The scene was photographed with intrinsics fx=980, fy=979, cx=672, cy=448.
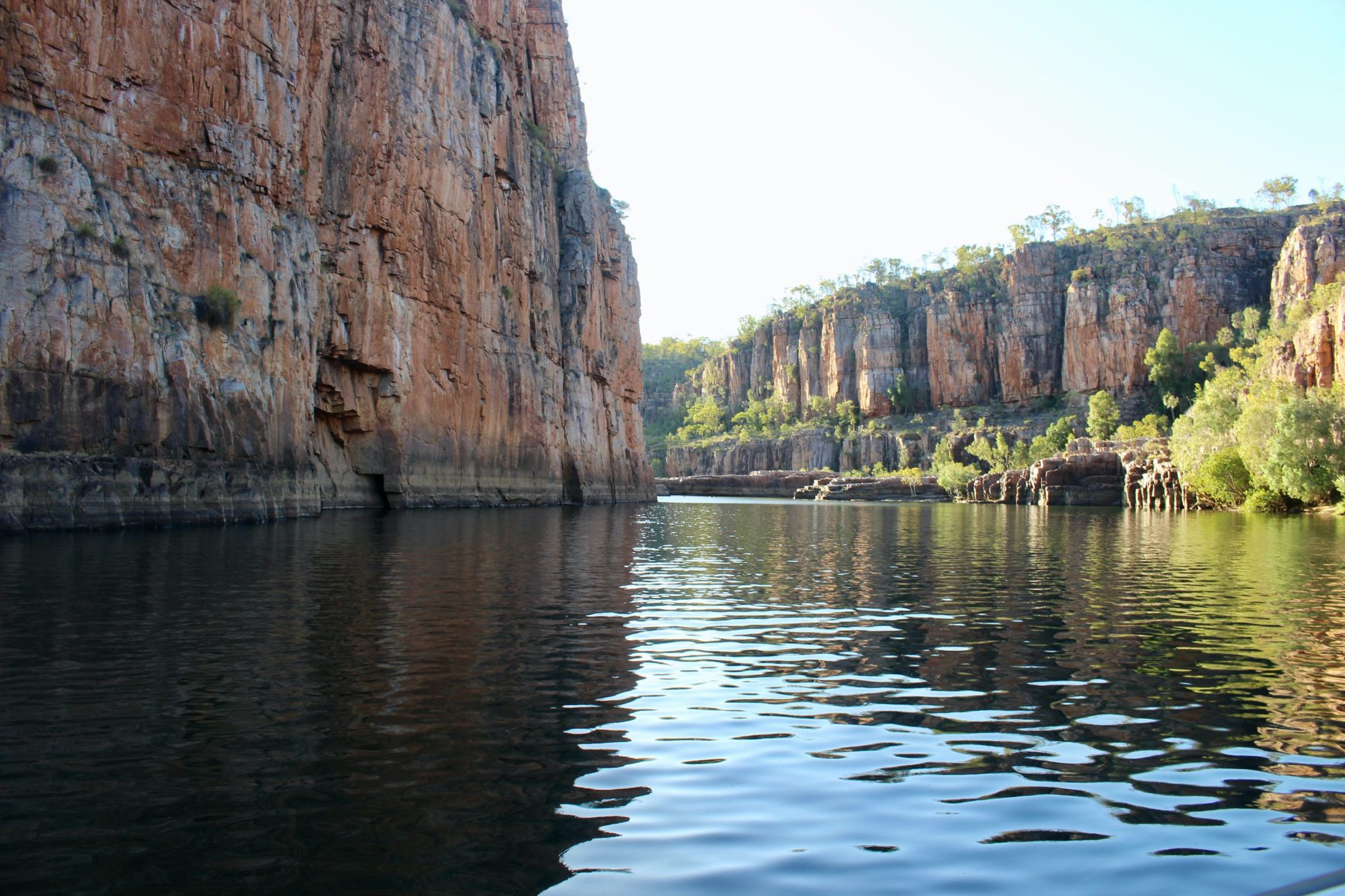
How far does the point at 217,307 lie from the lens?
3444 cm

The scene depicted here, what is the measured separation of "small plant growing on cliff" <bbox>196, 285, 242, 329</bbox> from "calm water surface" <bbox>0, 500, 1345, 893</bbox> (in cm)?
1701

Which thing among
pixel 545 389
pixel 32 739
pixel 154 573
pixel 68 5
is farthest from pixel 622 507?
pixel 32 739

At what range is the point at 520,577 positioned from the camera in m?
20.2

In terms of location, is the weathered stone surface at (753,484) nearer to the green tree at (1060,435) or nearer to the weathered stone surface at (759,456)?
the weathered stone surface at (759,456)

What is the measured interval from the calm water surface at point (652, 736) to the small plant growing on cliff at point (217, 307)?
17.0 meters

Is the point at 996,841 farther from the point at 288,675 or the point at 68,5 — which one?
the point at 68,5

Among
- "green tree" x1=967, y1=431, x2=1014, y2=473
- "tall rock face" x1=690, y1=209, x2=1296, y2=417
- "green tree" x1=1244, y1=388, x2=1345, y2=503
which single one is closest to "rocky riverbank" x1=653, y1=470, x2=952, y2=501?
"green tree" x1=967, y1=431, x2=1014, y2=473

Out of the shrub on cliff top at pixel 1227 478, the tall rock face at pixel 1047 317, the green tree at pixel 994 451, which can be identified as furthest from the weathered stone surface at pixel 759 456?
the shrub on cliff top at pixel 1227 478

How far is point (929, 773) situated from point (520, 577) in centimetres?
1365

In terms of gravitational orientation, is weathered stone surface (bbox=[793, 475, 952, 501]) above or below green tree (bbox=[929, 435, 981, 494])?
below

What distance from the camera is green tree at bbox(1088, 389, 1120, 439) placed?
13362 cm

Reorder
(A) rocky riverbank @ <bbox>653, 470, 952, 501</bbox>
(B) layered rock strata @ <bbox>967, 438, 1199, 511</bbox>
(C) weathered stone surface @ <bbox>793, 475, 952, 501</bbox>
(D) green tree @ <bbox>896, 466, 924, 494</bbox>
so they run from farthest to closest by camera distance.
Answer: (D) green tree @ <bbox>896, 466, 924, 494</bbox>
(A) rocky riverbank @ <bbox>653, 470, 952, 501</bbox>
(C) weathered stone surface @ <bbox>793, 475, 952, 501</bbox>
(B) layered rock strata @ <bbox>967, 438, 1199, 511</bbox>

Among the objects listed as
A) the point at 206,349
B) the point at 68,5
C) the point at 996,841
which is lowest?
the point at 996,841

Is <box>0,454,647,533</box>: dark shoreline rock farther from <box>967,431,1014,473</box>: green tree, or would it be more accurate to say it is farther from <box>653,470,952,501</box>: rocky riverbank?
<box>967,431,1014,473</box>: green tree
